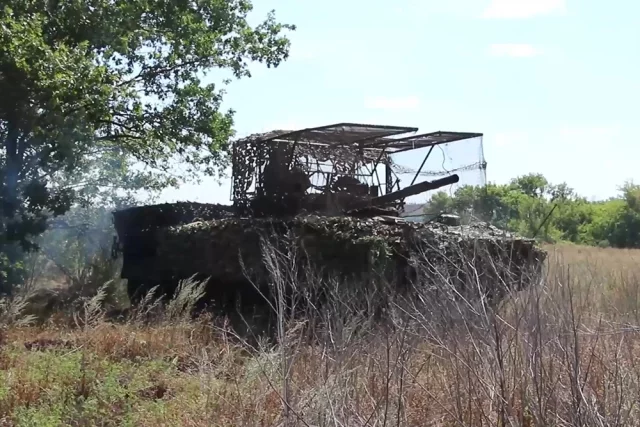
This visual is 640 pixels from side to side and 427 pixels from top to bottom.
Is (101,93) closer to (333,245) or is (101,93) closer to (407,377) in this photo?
(333,245)

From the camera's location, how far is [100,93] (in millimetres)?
12789

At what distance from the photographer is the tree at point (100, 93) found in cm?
1201

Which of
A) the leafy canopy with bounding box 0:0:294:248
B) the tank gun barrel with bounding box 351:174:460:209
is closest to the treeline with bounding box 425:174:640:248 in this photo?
the tank gun barrel with bounding box 351:174:460:209

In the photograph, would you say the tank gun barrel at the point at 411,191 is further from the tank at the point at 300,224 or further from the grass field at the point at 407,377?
the grass field at the point at 407,377

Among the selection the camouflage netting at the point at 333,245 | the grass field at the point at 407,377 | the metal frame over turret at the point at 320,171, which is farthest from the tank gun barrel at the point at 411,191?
the grass field at the point at 407,377

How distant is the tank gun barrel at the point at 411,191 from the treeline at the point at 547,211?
27 cm

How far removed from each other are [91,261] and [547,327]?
42.1 feet

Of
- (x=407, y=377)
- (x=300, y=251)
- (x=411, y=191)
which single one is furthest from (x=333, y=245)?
(x=407, y=377)

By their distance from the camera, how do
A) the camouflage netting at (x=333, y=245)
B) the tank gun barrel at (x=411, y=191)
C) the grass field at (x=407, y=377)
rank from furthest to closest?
the tank gun barrel at (x=411, y=191)
the camouflage netting at (x=333, y=245)
the grass field at (x=407, y=377)

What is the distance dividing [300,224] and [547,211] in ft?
11.7

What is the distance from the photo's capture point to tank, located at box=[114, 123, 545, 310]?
10266 mm

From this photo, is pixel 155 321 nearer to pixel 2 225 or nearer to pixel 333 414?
pixel 2 225

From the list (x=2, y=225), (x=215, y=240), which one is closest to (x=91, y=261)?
(x=2, y=225)

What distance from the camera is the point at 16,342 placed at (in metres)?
9.38
